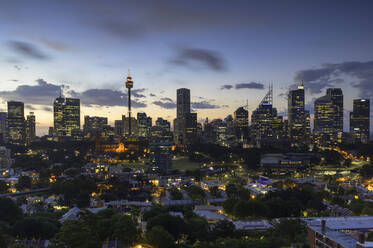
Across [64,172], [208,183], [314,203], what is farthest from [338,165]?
[64,172]

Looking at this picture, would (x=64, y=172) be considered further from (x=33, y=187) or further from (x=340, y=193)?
(x=340, y=193)

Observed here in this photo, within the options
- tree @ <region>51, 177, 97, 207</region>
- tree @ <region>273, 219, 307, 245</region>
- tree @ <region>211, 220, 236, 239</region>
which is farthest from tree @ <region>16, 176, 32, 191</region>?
tree @ <region>273, 219, 307, 245</region>

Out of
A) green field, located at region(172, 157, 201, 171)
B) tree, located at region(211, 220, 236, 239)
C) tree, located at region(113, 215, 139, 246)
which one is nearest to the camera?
tree, located at region(113, 215, 139, 246)

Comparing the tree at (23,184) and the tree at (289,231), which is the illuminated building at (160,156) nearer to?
the tree at (23,184)

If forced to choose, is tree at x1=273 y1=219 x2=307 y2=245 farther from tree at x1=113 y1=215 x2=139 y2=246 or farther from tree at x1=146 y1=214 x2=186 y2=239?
tree at x1=113 y1=215 x2=139 y2=246

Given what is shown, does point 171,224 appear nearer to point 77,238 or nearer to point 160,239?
point 160,239

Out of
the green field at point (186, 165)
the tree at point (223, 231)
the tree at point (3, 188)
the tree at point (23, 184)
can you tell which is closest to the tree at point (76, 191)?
the tree at point (23, 184)

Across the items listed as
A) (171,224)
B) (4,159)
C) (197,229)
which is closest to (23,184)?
(4,159)
